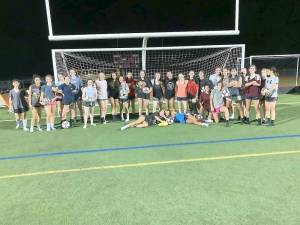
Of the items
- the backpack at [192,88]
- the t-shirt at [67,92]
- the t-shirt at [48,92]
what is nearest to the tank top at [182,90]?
the backpack at [192,88]

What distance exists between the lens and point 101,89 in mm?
12031

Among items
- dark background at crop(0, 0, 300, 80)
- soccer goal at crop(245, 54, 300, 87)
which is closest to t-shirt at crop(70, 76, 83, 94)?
dark background at crop(0, 0, 300, 80)

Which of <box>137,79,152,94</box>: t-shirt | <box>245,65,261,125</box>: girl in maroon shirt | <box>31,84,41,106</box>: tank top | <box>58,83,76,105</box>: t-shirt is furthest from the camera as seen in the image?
<box>137,79,152,94</box>: t-shirt

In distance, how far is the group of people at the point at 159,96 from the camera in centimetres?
1112

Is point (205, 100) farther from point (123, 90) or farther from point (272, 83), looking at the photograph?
point (123, 90)

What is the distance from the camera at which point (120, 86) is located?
12.4 metres

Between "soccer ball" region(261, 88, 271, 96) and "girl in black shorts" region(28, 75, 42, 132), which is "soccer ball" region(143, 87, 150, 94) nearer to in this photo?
"girl in black shorts" region(28, 75, 42, 132)

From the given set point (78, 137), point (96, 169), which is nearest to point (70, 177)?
point (96, 169)

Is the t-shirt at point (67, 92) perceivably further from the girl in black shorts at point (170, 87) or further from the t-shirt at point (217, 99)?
the t-shirt at point (217, 99)

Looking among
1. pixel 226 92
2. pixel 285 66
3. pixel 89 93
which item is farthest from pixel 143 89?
pixel 285 66

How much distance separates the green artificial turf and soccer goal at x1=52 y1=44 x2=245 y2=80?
4.97 metres

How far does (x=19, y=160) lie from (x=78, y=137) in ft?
7.52

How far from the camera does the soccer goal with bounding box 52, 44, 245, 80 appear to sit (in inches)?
543

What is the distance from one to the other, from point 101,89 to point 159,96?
1.90m
